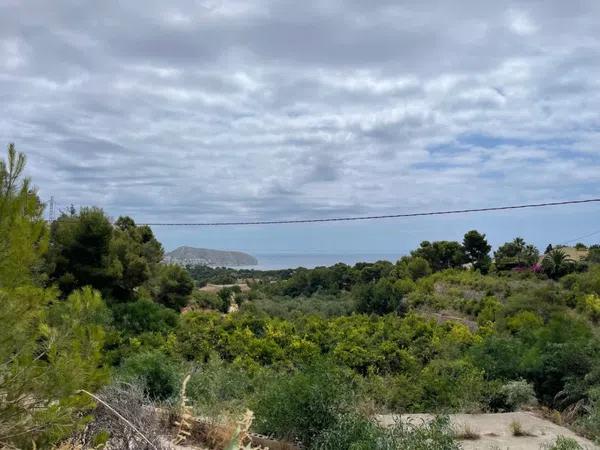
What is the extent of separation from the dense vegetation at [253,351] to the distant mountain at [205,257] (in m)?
3.13

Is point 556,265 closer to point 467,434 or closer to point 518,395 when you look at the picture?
point 518,395

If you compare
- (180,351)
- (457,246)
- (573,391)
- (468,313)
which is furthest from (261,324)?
(457,246)

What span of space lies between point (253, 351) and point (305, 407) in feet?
26.9

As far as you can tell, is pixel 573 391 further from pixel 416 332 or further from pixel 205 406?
pixel 416 332

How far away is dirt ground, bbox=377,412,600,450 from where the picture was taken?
820cm

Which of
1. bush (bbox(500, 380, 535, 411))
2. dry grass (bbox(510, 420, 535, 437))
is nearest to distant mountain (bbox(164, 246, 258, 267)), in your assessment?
bush (bbox(500, 380, 535, 411))

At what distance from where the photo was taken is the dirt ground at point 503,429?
8203mm

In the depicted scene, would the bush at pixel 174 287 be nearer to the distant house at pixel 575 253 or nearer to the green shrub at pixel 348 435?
the green shrub at pixel 348 435

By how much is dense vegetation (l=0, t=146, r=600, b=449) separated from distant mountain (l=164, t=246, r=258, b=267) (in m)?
3.13

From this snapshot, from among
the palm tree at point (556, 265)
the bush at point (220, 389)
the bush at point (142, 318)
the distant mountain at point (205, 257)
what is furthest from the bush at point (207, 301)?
the bush at point (220, 389)

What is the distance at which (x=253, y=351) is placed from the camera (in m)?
15.6

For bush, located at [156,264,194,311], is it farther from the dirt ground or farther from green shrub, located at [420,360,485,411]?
the dirt ground

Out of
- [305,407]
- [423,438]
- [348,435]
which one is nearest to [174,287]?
[305,407]

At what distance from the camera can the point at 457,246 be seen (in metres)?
48.8
